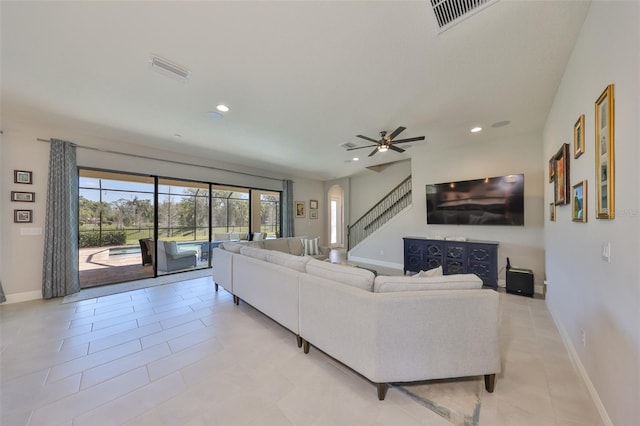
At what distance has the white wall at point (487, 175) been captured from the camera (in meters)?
4.11

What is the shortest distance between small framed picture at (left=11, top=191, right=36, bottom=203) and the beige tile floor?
1.72 meters

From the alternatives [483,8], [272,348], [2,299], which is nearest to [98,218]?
[2,299]

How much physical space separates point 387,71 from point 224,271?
360 centimetres

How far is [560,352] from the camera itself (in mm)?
2252

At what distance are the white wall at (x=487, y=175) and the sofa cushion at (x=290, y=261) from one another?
3.85 meters

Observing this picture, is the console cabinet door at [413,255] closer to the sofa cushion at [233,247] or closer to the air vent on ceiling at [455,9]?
the sofa cushion at [233,247]

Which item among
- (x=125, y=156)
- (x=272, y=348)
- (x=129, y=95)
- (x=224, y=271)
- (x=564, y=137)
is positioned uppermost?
(x=129, y=95)

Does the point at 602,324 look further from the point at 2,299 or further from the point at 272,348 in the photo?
the point at 2,299

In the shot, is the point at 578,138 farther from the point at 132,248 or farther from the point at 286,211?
the point at 132,248

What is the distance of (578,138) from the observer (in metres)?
2.01

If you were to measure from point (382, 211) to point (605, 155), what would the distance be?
5723mm

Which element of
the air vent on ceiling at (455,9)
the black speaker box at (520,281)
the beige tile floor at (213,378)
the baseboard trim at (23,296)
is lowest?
the beige tile floor at (213,378)

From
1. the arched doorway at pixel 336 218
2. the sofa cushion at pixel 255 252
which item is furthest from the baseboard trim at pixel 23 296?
the arched doorway at pixel 336 218

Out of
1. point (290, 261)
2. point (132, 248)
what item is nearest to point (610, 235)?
point (290, 261)
